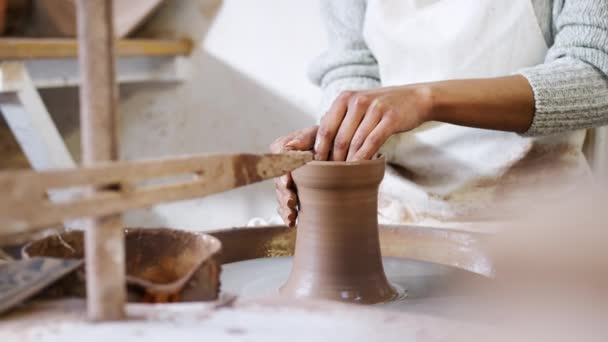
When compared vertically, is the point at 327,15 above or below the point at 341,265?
above

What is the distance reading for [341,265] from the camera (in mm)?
1003

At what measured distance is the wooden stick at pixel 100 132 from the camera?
0.53m

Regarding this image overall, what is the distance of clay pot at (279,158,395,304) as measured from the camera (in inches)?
38.8

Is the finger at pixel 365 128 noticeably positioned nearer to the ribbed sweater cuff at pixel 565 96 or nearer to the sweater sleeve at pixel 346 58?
the ribbed sweater cuff at pixel 565 96

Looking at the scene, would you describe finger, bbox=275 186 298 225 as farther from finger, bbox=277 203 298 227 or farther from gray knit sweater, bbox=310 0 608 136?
gray knit sweater, bbox=310 0 608 136

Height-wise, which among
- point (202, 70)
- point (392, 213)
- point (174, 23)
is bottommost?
point (392, 213)

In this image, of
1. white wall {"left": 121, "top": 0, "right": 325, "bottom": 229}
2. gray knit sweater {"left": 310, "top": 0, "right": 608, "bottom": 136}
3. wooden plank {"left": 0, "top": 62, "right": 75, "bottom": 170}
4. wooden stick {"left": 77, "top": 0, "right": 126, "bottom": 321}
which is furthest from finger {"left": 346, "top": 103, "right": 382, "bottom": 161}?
white wall {"left": 121, "top": 0, "right": 325, "bottom": 229}

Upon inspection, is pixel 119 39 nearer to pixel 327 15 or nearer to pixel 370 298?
pixel 327 15

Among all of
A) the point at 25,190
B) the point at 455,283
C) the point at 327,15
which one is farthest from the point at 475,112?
the point at 25,190

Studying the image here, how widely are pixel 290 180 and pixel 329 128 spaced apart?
0.11 meters

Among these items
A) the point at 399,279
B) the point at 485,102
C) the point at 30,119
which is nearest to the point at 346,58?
the point at 485,102

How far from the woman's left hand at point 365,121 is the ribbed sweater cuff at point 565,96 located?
0.26 metres

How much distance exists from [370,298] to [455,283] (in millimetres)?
156

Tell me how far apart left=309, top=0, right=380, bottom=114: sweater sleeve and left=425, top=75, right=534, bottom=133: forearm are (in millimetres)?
450
